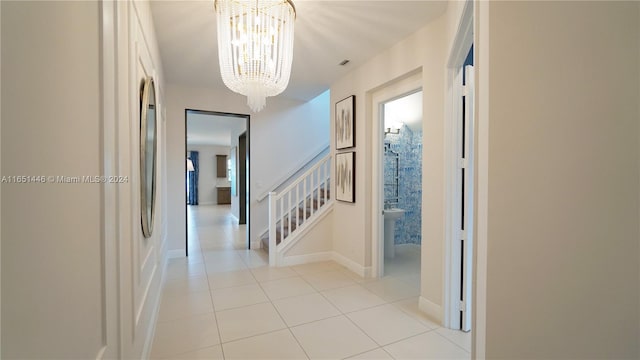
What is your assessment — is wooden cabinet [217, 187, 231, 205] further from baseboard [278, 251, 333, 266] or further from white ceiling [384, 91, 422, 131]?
white ceiling [384, 91, 422, 131]

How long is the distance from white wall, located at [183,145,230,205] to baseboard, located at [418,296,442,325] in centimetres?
1126

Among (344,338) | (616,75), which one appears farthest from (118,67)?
(344,338)

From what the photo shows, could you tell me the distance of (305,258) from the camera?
13.6ft

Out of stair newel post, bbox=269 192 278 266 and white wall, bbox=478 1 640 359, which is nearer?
white wall, bbox=478 1 640 359

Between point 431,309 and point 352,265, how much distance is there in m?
1.37

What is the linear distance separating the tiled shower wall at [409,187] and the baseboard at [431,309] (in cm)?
257

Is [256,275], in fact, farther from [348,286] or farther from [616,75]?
[616,75]

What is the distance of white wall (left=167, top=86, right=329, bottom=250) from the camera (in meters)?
4.41

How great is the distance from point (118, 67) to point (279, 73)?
1158 millimetres

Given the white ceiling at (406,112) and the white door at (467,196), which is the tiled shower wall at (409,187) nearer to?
the white ceiling at (406,112)

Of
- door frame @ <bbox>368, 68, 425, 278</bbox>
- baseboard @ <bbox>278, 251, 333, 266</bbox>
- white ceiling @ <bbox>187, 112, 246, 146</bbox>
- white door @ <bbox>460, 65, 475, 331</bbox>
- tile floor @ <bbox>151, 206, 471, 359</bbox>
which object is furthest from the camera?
white ceiling @ <bbox>187, 112, 246, 146</bbox>

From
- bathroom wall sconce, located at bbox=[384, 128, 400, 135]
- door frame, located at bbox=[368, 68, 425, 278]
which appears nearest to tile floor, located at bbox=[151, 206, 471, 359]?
door frame, located at bbox=[368, 68, 425, 278]

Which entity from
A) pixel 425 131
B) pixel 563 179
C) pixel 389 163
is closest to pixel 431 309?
pixel 425 131

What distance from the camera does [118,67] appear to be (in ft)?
3.85
